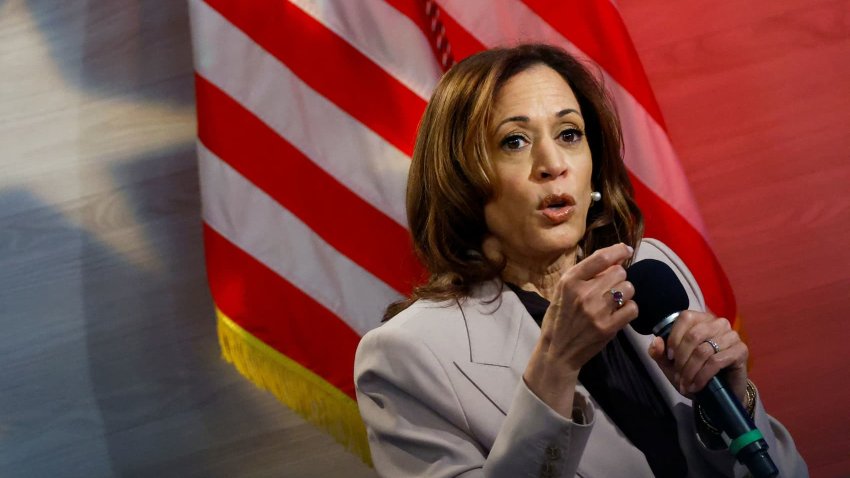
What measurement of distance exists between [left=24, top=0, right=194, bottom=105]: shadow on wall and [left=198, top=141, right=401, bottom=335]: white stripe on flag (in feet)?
0.76

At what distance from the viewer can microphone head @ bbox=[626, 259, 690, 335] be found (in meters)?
0.99

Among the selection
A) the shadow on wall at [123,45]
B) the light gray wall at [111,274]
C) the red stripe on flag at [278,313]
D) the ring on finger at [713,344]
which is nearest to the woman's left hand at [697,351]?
the ring on finger at [713,344]

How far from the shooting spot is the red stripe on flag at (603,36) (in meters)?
1.76

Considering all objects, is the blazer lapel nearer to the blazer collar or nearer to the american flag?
the blazer collar

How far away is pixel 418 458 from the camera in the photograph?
43.1 inches

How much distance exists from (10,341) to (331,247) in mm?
651

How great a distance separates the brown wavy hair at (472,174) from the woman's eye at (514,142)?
28 millimetres

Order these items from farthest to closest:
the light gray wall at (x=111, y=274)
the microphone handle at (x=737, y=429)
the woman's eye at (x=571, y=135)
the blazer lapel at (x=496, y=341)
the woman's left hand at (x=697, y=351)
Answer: the light gray wall at (x=111, y=274) → the woman's eye at (x=571, y=135) → the blazer lapel at (x=496, y=341) → the woman's left hand at (x=697, y=351) → the microphone handle at (x=737, y=429)

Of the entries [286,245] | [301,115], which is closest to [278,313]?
[286,245]

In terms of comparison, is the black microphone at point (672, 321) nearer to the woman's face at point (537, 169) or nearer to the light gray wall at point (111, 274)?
the woman's face at point (537, 169)

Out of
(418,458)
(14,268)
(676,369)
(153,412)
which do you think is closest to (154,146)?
(14,268)

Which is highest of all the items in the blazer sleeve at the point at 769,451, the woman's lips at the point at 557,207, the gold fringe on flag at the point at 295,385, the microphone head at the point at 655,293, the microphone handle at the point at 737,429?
the microphone head at the point at 655,293

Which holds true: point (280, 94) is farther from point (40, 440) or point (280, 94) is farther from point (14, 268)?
point (40, 440)

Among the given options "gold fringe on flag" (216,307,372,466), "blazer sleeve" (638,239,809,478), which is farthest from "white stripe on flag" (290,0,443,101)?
"blazer sleeve" (638,239,809,478)
